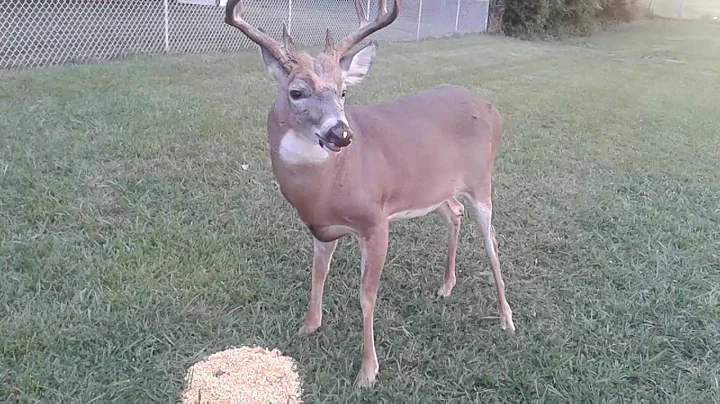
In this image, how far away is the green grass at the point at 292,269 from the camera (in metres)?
2.72

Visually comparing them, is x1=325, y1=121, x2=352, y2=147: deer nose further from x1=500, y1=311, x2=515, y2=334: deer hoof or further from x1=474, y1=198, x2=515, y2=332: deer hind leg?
x1=500, y1=311, x2=515, y2=334: deer hoof

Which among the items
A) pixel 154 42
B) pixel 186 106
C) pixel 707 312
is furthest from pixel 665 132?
pixel 154 42

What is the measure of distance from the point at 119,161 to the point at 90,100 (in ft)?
5.51

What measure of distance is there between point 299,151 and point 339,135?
29 centimetres

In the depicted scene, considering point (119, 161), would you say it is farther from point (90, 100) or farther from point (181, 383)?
point (181, 383)

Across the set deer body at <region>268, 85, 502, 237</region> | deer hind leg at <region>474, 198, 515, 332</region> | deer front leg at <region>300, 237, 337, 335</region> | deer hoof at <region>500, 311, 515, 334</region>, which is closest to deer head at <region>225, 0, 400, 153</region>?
deer body at <region>268, 85, 502, 237</region>

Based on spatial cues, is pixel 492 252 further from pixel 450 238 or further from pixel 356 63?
pixel 356 63

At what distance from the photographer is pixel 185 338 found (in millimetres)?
2859

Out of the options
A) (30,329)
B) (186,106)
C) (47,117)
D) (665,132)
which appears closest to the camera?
(30,329)

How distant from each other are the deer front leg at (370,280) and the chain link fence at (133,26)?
21.4 ft

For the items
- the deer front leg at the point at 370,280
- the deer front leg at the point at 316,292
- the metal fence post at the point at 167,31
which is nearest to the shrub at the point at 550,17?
the metal fence post at the point at 167,31

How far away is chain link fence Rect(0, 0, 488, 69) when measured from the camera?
812 centimetres

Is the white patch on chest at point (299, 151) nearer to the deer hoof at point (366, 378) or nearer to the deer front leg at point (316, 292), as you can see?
the deer front leg at point (316, 292)

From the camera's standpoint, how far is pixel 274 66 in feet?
7.72
